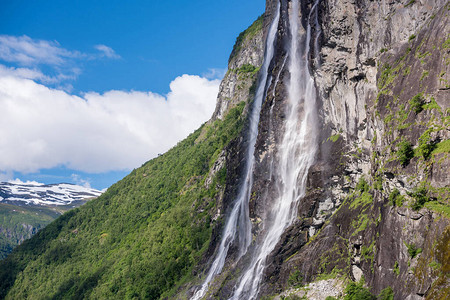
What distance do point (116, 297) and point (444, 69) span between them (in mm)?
78987

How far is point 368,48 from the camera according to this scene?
153 feet

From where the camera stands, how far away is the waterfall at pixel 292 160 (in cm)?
5106

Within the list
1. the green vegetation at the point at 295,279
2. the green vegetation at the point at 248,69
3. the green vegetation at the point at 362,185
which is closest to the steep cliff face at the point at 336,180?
the green vegetation at the point at 362,185

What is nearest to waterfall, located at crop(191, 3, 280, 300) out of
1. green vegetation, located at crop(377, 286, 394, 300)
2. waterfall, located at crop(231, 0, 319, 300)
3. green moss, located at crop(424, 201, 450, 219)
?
waterfall, located at crop(231, 0, 319, 300)

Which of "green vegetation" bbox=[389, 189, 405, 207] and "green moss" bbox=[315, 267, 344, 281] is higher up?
"green vegetation" bbox=[389, 189, 405, 207]

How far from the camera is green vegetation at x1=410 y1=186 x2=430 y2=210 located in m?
30.9

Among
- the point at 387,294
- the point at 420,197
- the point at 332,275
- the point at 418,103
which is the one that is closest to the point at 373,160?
the point at 418,103

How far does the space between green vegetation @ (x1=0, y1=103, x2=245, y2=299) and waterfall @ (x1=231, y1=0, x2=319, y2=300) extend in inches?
880

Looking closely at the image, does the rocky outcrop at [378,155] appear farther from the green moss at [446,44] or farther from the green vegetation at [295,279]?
the green vegetation at [295,279]

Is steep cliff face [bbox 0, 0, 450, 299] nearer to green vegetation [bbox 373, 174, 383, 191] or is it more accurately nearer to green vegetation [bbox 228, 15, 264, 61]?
green vegetation [bbox 373, 174, 383, 191]

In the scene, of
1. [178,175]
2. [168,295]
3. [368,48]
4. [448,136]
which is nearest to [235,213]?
[168,295]

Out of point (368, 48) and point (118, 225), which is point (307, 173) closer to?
point (368, 48)

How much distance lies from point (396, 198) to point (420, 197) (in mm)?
3105

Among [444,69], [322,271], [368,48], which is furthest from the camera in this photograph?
[368,48]
